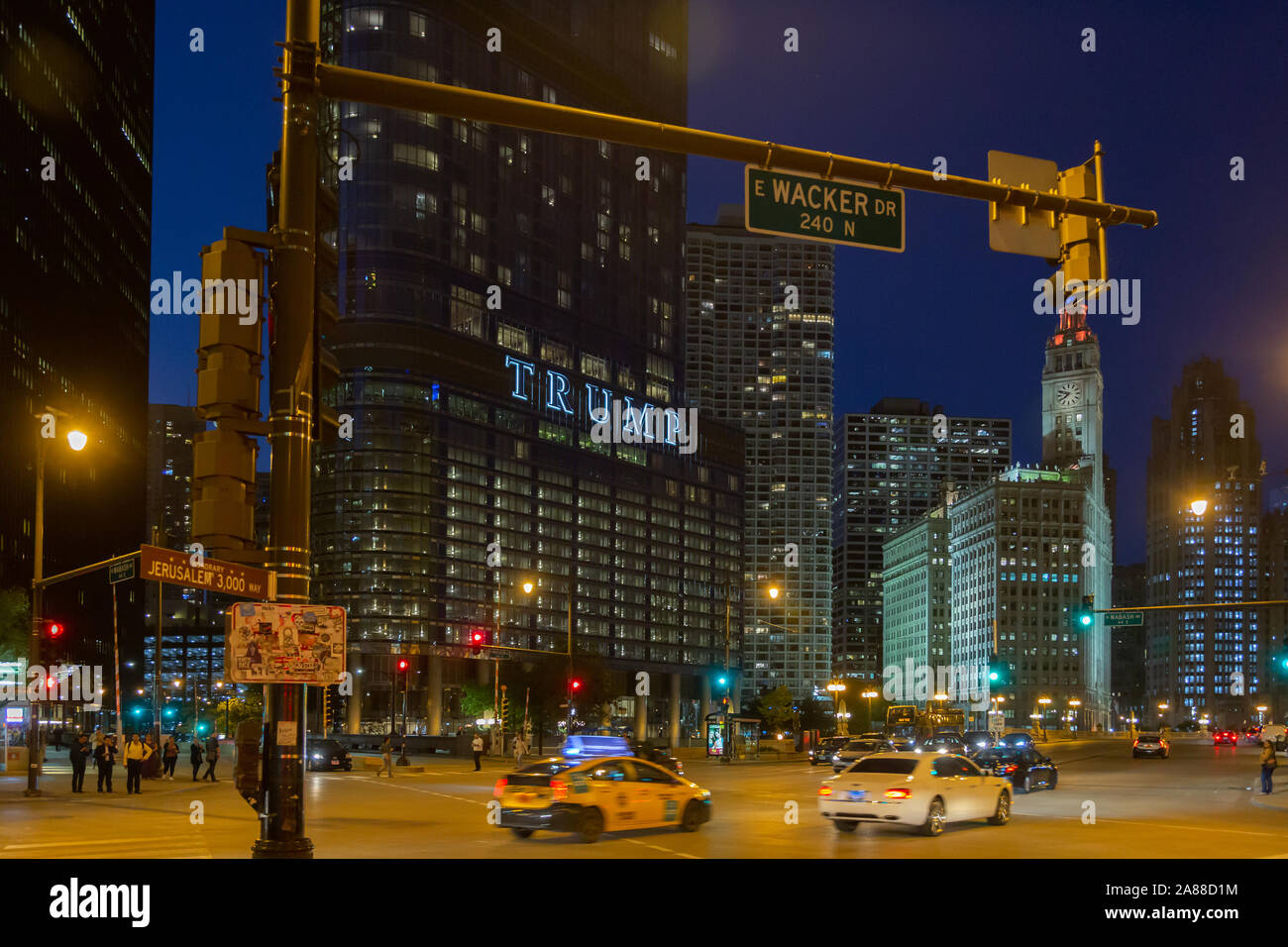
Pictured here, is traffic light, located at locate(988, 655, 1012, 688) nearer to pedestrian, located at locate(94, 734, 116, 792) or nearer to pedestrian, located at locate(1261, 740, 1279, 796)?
pedestrian, located at locate(1261, 740, 1279, 796)

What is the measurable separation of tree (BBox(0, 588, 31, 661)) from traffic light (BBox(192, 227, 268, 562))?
200ft

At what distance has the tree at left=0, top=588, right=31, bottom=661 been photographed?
215ft

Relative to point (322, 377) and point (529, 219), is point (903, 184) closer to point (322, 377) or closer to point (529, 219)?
point (322, 377)

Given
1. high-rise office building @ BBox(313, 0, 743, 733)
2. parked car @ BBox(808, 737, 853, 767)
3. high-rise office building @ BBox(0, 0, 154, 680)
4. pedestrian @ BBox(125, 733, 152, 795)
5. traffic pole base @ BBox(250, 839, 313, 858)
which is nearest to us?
→ traffic pole base @ BBox(250, 839, 313, 858)

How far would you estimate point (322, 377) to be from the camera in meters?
12.6

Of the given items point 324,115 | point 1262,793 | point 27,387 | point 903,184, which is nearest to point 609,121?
point 903,184

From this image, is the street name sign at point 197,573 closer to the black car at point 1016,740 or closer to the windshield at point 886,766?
the windshield at point 886,766

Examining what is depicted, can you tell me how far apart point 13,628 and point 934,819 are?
5779 cm

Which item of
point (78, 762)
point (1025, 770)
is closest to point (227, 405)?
point (78, 762)

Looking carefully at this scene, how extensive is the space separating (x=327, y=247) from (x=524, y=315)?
533ft

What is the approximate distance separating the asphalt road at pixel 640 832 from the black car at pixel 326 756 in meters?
12.1

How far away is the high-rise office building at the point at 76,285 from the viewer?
114 meters

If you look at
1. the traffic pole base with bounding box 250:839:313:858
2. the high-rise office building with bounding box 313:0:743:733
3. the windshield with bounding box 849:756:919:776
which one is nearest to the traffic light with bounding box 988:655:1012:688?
the windshield with bounding box 849:756:919:776

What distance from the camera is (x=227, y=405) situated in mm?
10688
